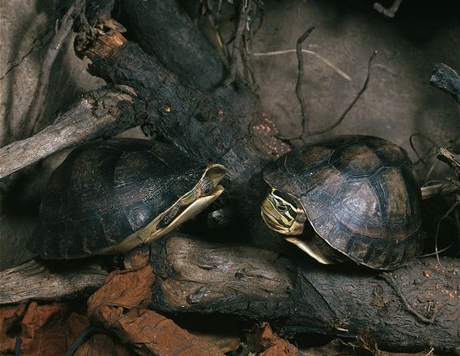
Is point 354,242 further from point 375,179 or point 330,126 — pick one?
point 330,126

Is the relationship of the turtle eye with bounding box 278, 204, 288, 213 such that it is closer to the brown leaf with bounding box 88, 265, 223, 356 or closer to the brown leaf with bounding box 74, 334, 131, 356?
the brown leaf with bounding box 88, 265, 223, 356

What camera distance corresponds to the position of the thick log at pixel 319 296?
2646 mm

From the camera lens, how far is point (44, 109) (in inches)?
114

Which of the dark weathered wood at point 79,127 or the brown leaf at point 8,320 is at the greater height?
the dark weathered wood at point 79,127

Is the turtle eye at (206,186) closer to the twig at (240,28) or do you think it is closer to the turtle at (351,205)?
the turtle at (351,205)

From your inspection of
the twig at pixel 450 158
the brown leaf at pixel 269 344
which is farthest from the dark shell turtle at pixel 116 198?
the twig at pixel 450 158

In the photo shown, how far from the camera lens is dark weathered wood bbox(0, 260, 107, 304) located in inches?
103

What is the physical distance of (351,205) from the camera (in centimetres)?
260

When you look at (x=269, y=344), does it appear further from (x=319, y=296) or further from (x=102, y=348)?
(x=102, y=348)

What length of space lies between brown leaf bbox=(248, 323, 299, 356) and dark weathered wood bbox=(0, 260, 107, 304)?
75cm

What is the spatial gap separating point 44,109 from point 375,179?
5.25 ft

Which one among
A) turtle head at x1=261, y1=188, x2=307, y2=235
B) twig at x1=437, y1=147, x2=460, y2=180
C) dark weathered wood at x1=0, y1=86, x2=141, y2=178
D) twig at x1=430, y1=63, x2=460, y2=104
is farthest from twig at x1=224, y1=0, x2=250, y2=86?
twig at x1=437, y1=147, x2=460, y2=180

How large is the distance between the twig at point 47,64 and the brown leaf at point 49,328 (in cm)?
80

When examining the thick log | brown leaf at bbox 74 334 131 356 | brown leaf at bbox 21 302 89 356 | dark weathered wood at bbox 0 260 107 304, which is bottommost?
brown leaf at bbox 21 302 89 356
